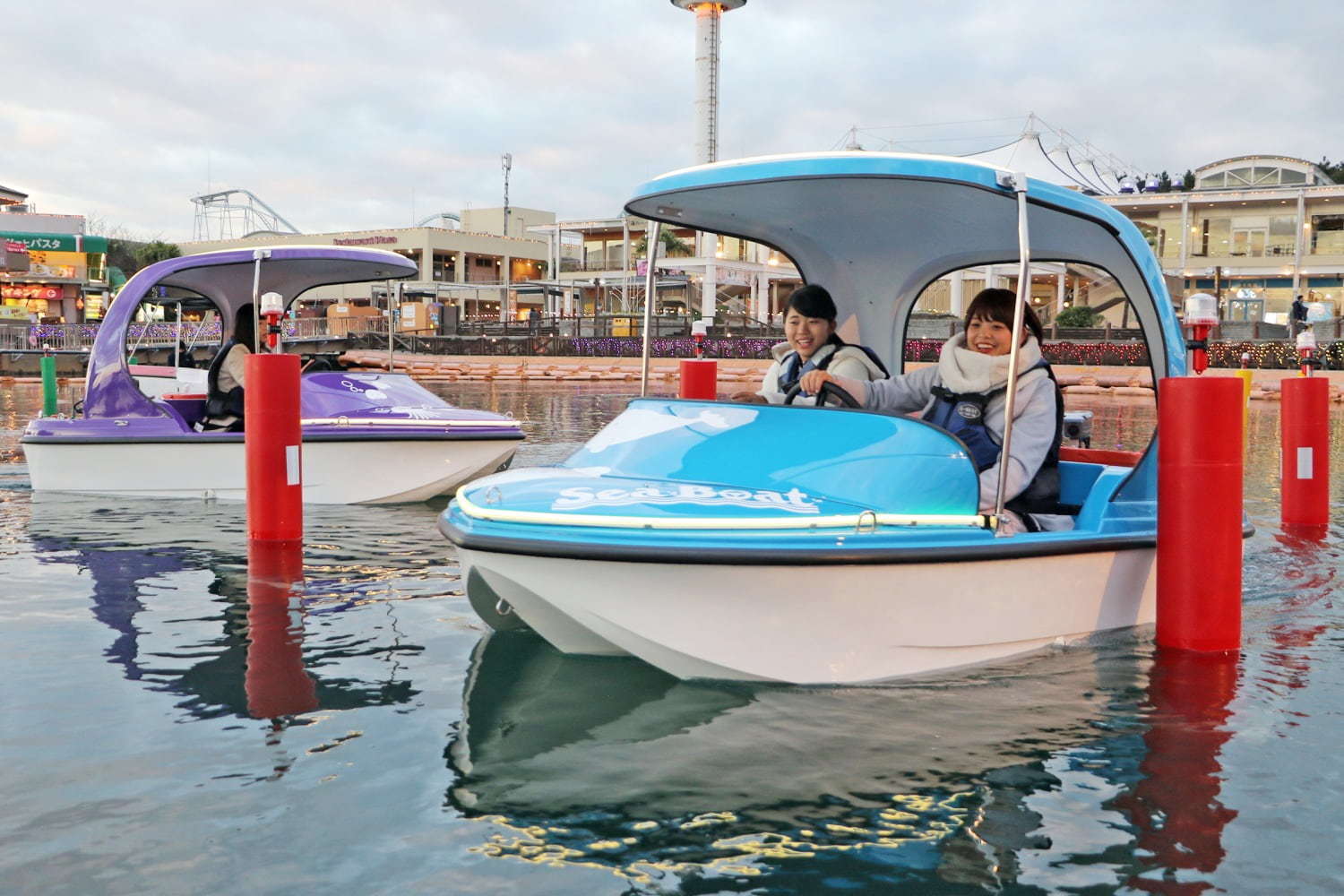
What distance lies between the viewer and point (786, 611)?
5051 mm

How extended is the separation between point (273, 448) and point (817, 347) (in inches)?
161

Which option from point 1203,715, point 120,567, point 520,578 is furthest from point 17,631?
point 1203,715

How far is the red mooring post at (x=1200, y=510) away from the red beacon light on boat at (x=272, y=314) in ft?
19.8

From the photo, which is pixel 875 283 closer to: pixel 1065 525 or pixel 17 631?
pixel 1065 525

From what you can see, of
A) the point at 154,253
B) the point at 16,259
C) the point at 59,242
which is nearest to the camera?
the point at 16,259

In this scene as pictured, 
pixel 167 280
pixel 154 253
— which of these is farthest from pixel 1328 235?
pixel 154 253

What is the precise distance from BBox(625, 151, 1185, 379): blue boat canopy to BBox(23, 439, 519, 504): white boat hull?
4.32 meters

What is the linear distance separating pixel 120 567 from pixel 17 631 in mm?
1851

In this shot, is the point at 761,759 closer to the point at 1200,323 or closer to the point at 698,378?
the point at 1200,323

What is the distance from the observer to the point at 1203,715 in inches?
205

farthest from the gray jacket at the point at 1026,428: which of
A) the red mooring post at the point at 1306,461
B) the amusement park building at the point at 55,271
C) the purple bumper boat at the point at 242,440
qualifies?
the amusement park building at the point at 55,271

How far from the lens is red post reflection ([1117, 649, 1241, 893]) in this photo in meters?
3.82

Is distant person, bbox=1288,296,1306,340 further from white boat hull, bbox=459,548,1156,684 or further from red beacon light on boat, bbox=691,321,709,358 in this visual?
white boat hull, bbox=459,548,1156,684

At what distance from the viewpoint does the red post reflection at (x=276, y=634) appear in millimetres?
5285
